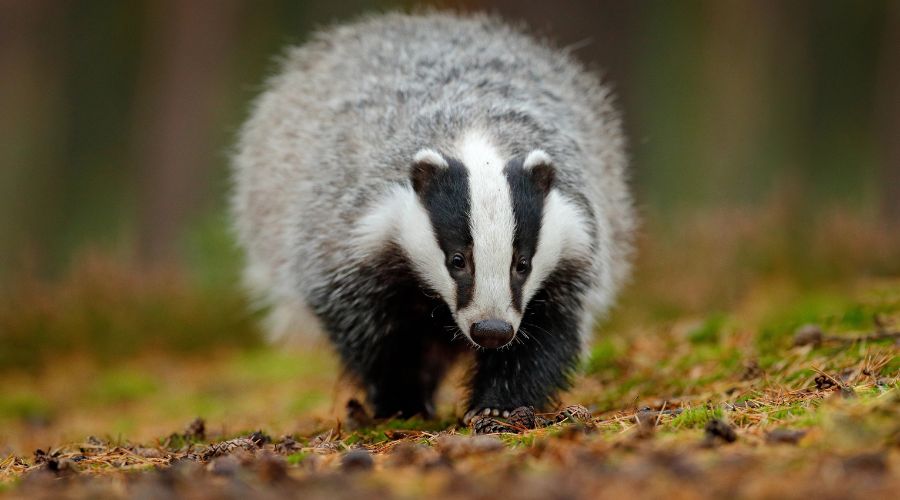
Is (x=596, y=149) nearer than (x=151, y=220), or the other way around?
(x=596, y=149)

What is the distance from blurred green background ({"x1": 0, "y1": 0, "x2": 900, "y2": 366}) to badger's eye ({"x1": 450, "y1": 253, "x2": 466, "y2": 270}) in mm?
3933

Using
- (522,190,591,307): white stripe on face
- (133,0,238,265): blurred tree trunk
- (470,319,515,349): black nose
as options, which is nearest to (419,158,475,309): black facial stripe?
(470,319,515,349): black nose

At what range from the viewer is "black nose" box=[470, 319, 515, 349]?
4.34 meters

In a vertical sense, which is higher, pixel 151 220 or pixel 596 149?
pixel 596 149

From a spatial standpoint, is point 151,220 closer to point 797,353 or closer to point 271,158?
point 271,158

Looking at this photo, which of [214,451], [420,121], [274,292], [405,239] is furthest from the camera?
[274,292]

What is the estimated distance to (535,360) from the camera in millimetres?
4938

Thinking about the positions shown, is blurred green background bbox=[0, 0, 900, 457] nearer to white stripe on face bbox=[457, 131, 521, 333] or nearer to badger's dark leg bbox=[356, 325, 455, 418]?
badger's dark leg bbox=[356, 325, 455, 418]

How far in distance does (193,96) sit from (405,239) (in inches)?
432

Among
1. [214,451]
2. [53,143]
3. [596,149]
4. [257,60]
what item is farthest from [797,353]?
[53,143]

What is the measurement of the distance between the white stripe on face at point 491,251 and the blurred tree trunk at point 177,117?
10.6 m

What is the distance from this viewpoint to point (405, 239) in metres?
4.84

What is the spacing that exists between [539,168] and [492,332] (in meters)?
0.81

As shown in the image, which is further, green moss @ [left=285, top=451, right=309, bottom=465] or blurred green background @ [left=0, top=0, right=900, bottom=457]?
blurred green background @ [left=0, top=0, right=900, bottom=457]
